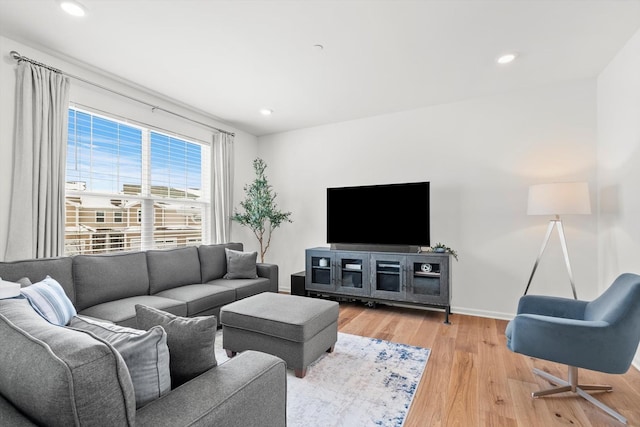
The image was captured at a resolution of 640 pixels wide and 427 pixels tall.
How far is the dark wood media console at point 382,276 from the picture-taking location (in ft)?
11.3

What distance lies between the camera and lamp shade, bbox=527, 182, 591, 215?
8.87 ft

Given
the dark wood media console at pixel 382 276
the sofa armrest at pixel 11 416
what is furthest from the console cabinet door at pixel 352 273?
the sofa armrest at pixel 11 416

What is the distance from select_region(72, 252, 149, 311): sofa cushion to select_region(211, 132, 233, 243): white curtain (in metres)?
1.41

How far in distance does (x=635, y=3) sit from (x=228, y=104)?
3.80 m

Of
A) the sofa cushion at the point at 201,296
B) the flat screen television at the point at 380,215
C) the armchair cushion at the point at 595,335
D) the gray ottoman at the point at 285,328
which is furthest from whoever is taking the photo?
the flat screen television at the point at 380,215

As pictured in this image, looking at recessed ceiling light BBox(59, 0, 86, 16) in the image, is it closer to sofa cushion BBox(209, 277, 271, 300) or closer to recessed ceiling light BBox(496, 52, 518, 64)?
sofa cushion BBox(209, 277, 271, 300)

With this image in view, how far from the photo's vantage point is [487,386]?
A: 2152 mm

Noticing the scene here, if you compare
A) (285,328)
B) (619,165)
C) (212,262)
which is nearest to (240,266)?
(212,262)

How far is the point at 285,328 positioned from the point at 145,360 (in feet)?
4.39

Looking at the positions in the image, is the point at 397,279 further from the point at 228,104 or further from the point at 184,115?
the point at 184,115

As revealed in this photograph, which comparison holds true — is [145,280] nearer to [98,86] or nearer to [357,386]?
[98,86]

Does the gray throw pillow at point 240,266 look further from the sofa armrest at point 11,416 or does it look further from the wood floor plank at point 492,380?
the sofa armrest at point 11,416

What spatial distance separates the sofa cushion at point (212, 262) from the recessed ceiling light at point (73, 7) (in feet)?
7.84

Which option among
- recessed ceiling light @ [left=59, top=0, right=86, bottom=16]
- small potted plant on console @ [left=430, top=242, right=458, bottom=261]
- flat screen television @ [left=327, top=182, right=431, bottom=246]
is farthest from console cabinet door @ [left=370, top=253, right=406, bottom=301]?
recessed ceiling light @ [left=59, top=0, right=86, bottom=16]
